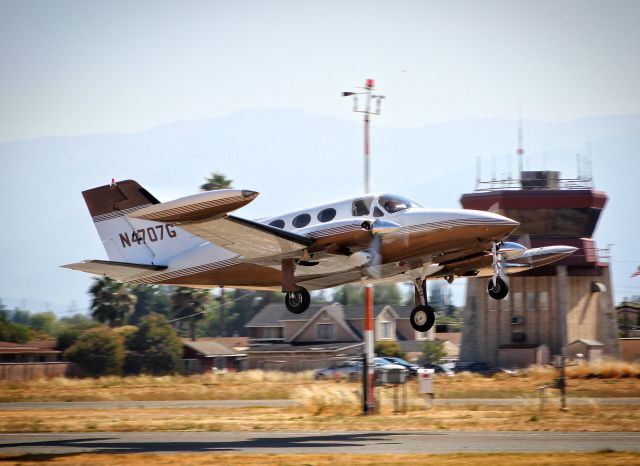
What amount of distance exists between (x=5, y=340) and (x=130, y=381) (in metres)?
20.3

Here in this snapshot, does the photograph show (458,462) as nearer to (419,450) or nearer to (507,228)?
(419,450)

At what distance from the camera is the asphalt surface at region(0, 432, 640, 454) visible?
23.1m

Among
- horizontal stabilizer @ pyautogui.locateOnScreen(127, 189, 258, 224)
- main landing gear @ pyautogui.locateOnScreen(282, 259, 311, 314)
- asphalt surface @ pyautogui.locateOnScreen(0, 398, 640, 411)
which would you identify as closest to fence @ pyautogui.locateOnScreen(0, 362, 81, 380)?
asphalt surface @ pyautogui.locateOnScreen(0, 398, 640, 411)

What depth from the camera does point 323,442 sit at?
82.9 ft

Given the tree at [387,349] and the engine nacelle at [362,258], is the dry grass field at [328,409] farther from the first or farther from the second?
the tree at [387,349]

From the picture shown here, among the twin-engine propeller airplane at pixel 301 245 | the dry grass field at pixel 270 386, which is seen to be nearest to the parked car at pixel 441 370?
the dry grass field at pixel 270 386

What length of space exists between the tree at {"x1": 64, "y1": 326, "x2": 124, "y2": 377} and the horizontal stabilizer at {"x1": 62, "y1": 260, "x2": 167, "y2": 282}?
32967 mm

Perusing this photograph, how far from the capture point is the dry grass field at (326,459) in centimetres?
2028

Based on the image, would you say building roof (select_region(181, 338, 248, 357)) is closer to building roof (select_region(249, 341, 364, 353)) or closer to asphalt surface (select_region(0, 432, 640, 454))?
building roof (select_region(249, 341, 364, 353))

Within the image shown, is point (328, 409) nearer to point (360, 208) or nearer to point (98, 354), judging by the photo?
point (360, 208)

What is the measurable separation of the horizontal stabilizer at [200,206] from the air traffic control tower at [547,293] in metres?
37.8

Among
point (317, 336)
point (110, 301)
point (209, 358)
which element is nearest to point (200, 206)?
point (317, 336)

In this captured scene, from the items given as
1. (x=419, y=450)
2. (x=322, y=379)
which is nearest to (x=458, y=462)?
(x=419, y=450)

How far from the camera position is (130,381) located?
57094 mm
